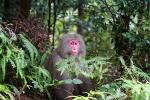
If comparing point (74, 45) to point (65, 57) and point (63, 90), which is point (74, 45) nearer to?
point (65, 57)

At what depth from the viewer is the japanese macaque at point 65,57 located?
561 cm

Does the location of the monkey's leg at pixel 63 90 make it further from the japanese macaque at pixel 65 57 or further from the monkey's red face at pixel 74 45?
the monkey's red face at pixel 74 45

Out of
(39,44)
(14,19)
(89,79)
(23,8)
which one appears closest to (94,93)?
(89,79)

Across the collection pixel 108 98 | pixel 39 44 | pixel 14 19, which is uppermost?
pixel 14 19

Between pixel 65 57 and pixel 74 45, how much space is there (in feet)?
0.74

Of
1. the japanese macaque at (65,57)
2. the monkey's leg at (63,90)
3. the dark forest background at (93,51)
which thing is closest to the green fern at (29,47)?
the dark forest background at (93,51)

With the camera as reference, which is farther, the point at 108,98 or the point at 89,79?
the point at 89,79

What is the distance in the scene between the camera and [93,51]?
657cm

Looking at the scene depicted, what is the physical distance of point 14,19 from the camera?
631 cm

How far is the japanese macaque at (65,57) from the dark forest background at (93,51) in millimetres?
126

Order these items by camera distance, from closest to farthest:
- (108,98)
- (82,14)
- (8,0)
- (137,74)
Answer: (108,98) < (137,74) < (8,0) < (82,14)

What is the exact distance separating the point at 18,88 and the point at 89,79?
1.00m

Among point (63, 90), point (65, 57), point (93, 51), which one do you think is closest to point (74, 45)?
point (65, 57)

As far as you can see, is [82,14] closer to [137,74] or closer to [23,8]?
[23,8]
